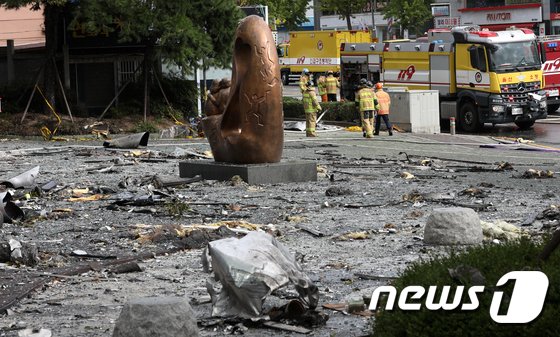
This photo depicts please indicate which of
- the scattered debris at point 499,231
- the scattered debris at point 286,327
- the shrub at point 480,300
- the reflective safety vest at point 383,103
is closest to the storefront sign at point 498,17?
the reflective safety vest at point 383,103

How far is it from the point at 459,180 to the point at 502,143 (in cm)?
1070

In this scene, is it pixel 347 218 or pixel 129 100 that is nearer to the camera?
pixel 347 218

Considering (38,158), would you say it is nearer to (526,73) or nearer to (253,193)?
(253,193)

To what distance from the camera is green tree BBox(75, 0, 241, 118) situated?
33.5 meters

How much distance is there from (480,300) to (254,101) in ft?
43.2

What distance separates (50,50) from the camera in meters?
35.2

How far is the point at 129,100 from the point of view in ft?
120

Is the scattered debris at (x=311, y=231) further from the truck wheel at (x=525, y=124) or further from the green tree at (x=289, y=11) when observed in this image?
the green tree at (x=289, y=11)

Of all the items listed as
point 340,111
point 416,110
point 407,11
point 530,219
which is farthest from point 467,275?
point 407,11

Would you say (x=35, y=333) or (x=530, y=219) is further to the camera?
(x=530, y=219)

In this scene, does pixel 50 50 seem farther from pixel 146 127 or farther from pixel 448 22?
pixel 448 22

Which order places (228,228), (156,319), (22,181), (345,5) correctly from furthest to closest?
1. (345,5)
2. (22,181)
3. (228,228)
4. (156,319)

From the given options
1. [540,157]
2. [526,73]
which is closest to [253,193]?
[540,157]

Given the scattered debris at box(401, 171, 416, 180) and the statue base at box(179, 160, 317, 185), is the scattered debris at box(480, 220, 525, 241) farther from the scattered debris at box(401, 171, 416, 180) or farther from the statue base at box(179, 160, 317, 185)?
the scattered debris at box(401, 171, 416, 180)
